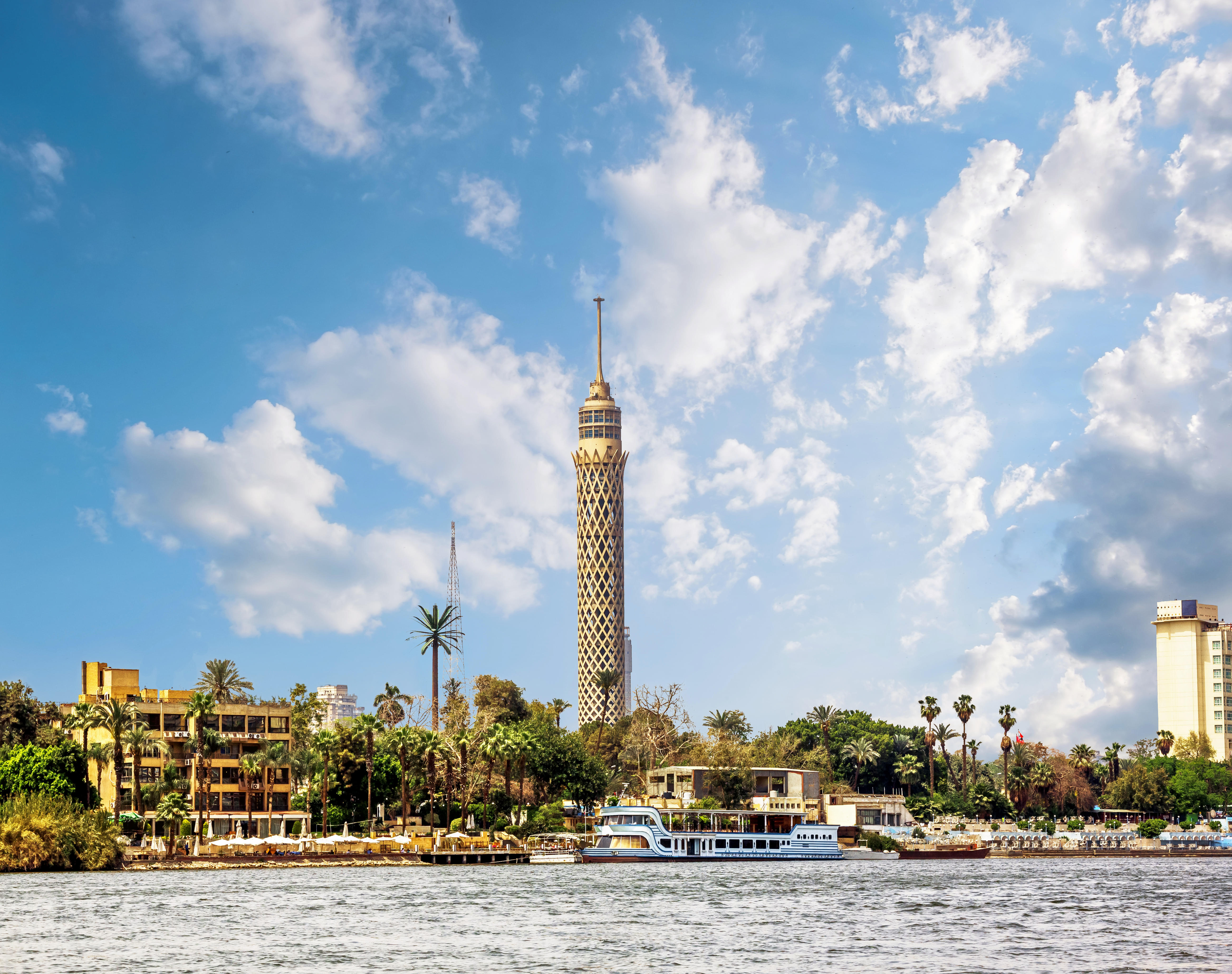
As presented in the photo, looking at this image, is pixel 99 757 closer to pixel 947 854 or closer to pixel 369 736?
pixel 369 736

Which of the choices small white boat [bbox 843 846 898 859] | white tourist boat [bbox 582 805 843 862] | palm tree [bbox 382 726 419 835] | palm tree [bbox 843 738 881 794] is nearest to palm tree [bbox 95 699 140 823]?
palm tree [bbox 382 726 419 835]

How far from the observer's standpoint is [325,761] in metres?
125

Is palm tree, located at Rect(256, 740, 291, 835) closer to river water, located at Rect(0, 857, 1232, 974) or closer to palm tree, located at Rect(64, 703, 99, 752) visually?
palm tree, located at Rect(64, 703, 99, 752)

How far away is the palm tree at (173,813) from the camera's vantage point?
11325cm

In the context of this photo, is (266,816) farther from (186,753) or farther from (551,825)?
(551,825)

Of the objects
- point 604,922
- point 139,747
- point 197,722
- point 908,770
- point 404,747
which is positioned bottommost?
point 604,922

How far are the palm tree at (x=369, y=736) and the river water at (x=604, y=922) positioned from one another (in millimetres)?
13728

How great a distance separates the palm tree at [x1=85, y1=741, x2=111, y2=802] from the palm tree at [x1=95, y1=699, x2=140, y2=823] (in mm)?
646

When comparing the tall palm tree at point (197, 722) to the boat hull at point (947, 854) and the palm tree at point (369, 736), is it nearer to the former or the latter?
the palm tree at point (369, 736)

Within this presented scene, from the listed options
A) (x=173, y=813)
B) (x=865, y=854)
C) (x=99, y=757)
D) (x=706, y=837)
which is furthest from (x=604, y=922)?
(x=865, y=854)

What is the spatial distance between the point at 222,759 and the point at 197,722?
934 cm

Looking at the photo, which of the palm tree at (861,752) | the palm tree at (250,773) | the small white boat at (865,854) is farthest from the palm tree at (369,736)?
the palm tree at (861,752)

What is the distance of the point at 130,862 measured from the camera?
111062mm

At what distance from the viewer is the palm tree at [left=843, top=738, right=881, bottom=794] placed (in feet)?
599
